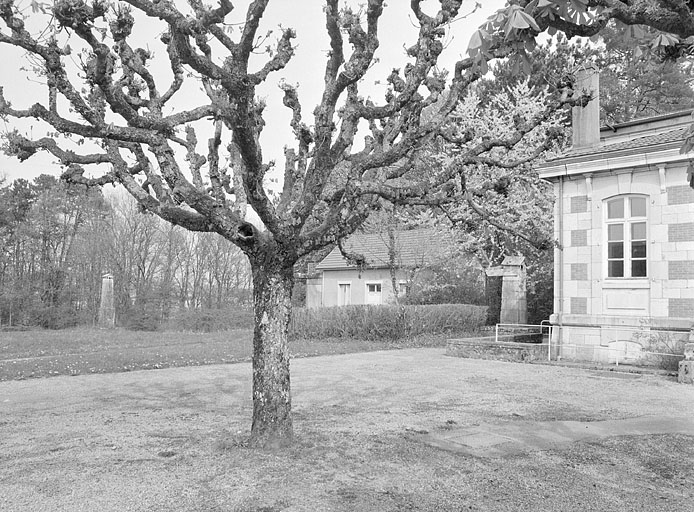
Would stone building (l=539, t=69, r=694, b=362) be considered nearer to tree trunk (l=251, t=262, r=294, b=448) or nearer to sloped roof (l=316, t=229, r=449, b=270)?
sloped roof (l=316, t=229, r=449, b=270)

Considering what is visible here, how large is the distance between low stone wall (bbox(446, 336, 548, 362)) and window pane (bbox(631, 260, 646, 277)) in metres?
2.93

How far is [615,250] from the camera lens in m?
15.2

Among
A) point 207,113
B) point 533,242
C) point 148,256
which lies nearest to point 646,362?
point 533,242

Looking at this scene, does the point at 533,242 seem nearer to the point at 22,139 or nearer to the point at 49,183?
the point at 22,139

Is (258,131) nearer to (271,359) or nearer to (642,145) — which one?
(271,359)

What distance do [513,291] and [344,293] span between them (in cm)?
1341

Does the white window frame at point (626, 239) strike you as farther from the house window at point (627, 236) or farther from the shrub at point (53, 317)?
the shrub at point (53, 317)

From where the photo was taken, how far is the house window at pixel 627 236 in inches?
581

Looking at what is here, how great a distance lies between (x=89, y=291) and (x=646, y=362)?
96.9 feet

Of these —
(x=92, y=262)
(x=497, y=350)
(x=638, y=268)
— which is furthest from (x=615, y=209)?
(x=92, y=262)

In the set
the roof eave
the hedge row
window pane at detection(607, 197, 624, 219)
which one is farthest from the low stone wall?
the roof eave

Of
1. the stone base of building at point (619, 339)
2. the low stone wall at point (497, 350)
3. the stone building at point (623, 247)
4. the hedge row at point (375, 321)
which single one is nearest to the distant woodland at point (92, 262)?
the hedge row at point (375, 321)

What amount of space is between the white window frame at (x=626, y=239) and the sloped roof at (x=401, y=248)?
1072 cm

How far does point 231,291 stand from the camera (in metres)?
37.4
